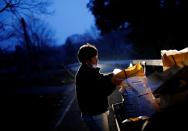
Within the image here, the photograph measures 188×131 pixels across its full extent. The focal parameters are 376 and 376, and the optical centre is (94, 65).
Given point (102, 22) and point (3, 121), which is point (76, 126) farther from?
point (102, 22)

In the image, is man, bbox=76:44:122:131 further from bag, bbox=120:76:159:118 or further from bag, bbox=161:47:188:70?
bag, bbox=161:47:188:70

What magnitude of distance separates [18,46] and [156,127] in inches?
3767

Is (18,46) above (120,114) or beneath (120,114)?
above

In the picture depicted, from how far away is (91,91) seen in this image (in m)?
4.69

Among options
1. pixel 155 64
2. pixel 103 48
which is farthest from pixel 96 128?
pixel 103 48

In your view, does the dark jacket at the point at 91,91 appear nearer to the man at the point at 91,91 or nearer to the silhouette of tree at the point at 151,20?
the man at the point at 91,91

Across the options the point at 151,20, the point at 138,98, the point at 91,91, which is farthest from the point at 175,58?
the point at 151,20

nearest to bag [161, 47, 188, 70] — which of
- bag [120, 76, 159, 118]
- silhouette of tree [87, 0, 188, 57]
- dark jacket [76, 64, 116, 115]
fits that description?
bag [120, 76, 159, 118]

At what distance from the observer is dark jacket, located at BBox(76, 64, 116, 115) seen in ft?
15.1

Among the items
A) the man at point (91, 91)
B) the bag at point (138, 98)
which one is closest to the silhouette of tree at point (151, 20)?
the man at point (91, 91)

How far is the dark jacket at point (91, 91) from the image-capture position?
4617 mm

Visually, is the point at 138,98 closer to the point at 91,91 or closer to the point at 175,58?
the point at 175,58

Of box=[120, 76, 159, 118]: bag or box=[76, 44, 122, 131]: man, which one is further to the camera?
box=[76, 44, 122, 131]: man

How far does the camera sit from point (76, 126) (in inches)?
433
